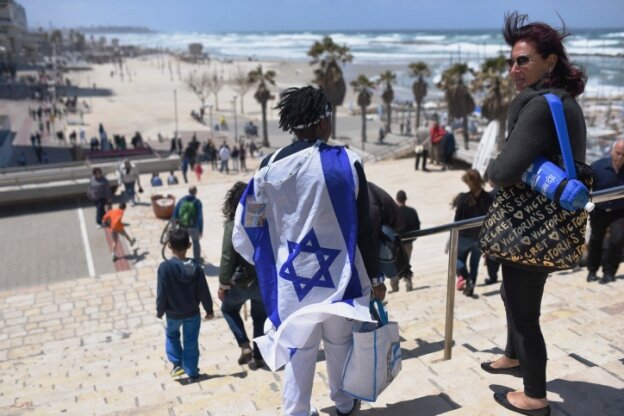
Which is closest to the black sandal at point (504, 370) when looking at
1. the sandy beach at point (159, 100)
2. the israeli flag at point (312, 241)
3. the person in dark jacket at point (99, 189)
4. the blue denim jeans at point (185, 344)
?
the israeli flag at point (312, 241)

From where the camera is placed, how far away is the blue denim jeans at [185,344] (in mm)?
4352

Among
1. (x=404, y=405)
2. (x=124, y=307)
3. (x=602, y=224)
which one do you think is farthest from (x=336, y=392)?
(x=124, y=307)

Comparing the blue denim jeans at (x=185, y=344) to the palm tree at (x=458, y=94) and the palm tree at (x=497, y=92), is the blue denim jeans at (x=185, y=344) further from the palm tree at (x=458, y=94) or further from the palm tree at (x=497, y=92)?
the palm tree at (x=458, y=94)

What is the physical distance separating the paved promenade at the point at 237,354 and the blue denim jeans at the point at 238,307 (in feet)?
1.02

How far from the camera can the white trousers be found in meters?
2.55

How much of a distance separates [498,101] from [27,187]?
2060cm

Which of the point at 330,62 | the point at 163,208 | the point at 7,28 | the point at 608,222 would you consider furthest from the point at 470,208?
the point at 7,28

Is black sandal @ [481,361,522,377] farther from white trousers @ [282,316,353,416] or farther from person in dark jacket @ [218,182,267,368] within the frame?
person in dark jacket @ [218,182,267,368]

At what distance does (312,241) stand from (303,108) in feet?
1.90

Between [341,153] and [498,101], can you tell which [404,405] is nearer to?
[341,153]

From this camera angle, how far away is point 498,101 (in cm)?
2694

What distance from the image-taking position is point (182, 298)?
4.21 m

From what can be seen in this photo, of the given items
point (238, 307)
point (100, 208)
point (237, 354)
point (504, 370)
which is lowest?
point (100, 208)

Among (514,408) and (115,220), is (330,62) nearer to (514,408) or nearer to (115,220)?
(115,220)
